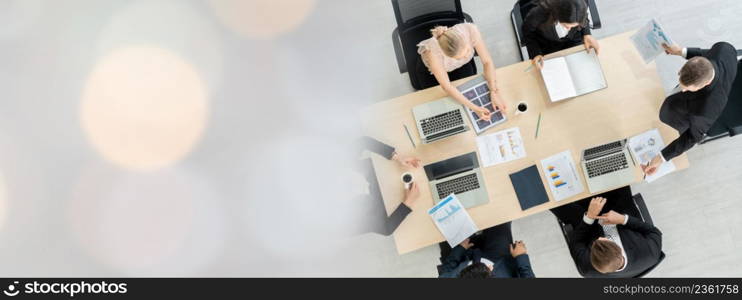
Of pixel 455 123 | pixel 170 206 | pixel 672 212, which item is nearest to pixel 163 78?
pixel 170 206

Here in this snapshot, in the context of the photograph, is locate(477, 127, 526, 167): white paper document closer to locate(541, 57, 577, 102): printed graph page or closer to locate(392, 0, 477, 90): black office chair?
locate(541, 57, 577, 102): printed graph page

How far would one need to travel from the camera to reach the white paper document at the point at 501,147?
264cm

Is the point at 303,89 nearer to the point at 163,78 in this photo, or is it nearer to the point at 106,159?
the point at 163,78

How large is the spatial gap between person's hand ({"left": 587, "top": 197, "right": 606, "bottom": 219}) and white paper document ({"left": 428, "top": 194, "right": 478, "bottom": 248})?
2.20ft

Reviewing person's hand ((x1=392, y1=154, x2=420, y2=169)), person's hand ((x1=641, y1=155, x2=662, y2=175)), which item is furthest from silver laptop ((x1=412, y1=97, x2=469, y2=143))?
person's hand ((x1=641, y1=155, x2=662, y2=175))

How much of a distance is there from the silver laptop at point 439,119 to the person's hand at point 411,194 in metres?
0.26

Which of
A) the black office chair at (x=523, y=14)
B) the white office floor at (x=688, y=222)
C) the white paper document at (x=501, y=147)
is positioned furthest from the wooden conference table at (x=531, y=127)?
the white office floor at (x=688, y=222)

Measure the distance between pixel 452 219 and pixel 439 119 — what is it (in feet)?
1.83

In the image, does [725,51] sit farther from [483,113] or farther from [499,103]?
[483,113]

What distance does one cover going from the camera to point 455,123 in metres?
2.63

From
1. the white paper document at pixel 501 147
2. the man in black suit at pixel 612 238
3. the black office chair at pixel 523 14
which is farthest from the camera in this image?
the black office chair at pixel 523 14

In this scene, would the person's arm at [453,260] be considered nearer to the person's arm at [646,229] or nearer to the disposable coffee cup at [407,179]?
the disposable coffee cup at [407,179]
